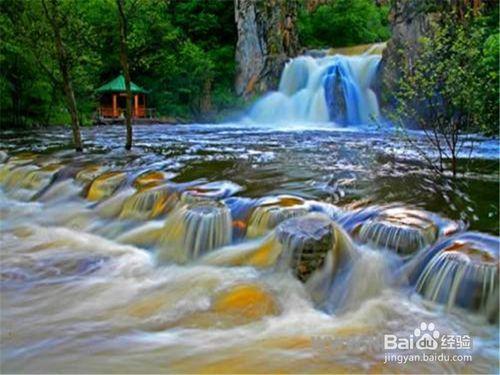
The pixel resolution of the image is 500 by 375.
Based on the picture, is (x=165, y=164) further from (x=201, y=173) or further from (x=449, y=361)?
(x=449, y=361)

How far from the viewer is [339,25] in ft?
108

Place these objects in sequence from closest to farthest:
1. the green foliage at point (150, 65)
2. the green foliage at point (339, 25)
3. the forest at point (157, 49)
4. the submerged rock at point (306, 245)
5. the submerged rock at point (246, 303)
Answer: the submerged rock at point (246, 303)
the submerged rock at point (306, 245)
the forest at point (157, 49)
the green foliage at point (150, 65)
the green foliage at point (339, 25)

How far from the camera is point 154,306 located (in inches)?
189

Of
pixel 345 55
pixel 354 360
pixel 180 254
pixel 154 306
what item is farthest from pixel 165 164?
pixel 345 55

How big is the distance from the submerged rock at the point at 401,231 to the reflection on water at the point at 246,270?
20 mm

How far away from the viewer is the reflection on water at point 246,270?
394 cm

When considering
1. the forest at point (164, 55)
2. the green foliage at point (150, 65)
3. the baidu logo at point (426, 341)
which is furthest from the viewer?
the green foliage at point (150, 65)

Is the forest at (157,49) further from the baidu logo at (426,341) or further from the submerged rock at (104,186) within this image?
the baidu logo at (426,341)

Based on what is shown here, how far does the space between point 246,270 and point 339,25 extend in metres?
30.2

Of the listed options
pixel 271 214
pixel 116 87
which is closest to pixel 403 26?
pixel 116 87

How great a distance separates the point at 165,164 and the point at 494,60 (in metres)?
6.26

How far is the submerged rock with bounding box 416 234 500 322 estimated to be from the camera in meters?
4.30

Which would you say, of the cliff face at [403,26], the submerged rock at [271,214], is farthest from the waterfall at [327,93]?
the submerged rock at [271,214]

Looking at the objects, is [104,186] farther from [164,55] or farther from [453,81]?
[164,55]
